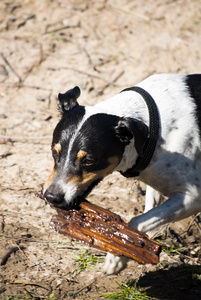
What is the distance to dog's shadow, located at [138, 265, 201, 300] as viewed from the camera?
154 inches

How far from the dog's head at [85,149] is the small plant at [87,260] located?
3.20 ft

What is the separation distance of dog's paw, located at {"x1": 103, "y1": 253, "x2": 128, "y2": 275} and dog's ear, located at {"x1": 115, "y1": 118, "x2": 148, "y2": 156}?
2.98 feet

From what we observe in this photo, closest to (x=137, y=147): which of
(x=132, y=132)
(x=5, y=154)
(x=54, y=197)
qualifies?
(x=132, y=132)

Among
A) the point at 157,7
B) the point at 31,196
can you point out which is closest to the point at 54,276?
the point at 31,196

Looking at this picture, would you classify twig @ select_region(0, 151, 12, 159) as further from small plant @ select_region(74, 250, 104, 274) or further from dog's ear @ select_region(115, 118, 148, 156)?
dog's ear @ select_region(115, 118, 148, 156)

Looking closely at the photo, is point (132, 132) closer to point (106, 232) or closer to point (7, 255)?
point (106, 232)

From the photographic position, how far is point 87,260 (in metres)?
4.20

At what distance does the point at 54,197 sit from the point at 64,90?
392cm

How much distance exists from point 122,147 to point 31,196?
1.75m

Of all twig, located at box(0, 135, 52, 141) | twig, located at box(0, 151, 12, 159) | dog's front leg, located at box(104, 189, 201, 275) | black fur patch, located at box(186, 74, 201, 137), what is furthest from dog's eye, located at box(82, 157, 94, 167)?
twig, located at box(0, 135, 52, 141)

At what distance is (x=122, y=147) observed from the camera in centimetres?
357

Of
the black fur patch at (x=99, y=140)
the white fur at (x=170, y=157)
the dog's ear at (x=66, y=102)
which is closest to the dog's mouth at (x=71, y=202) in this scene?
the black fur patch at (x=99, y=140)

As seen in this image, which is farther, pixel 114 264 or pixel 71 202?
pixel 114 264

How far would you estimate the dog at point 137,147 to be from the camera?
338 centimetres
